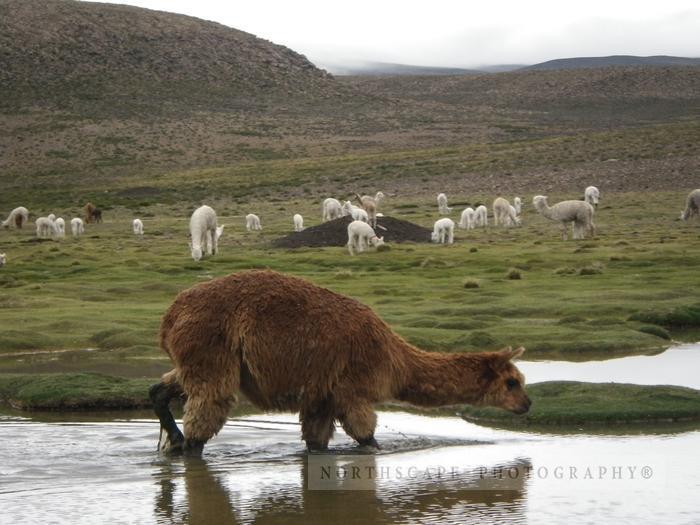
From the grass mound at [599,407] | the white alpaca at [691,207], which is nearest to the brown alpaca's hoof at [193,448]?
the grass mound at [599,407]

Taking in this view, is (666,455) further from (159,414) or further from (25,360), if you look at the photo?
(25,360)

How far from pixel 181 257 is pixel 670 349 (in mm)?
18452

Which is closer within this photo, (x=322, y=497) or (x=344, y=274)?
(x=322, y=497)

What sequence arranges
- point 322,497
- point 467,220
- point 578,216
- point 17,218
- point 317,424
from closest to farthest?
point 322,497
point 317,424
point 578,216
point 467,220
point 17,218

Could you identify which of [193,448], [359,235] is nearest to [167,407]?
[193,448]

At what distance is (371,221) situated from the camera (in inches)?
1430

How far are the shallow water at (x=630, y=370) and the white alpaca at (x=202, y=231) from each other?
55.1ft

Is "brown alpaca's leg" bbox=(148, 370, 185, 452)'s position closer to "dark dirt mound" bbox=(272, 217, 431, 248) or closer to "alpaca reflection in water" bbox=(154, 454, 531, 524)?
"alpaca reflection in water" bbox=(154, 454, 531, 524)

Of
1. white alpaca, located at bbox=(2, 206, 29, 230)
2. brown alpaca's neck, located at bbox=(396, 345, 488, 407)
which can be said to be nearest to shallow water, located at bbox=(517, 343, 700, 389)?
brown alpaca's neck, located at bbox=(396, 345, 488, 407)

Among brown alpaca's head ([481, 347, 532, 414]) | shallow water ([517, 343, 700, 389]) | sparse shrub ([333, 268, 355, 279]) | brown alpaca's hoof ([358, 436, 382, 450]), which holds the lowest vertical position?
shallow water ([517, 343, 700, 389])

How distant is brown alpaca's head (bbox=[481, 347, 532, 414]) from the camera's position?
31.6 feet

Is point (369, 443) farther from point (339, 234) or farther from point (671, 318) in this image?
point (339, 234)

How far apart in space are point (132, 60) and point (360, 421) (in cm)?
10940

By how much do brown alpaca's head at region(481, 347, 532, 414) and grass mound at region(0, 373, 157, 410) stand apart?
13.4 ft
